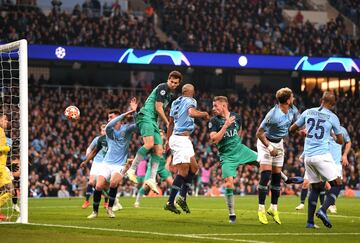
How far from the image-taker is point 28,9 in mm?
41375

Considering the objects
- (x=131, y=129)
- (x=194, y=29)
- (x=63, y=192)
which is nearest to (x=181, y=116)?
(x=131, y=129)

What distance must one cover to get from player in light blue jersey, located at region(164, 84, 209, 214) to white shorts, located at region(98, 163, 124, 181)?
1.14 metres

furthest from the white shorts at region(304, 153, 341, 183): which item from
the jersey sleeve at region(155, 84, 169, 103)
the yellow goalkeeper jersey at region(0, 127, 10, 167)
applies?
the yellow goalkeeper jersey at region(0, 127, 10, 167)

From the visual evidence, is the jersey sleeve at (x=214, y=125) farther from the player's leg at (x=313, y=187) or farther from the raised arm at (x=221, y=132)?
the player's leg at (x=313, y=187)

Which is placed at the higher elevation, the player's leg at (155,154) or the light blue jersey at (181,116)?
the light blue jersey at (181,116)

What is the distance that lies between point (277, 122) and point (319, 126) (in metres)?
1.29

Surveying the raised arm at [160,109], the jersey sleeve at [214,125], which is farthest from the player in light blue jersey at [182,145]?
the jersey sleeve at [214,125]

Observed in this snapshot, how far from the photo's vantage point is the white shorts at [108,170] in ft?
58.0

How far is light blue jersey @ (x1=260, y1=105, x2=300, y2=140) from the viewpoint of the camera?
1588 cm

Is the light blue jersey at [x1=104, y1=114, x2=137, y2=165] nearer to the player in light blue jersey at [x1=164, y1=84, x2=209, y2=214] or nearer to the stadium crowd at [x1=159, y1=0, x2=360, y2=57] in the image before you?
the player in light blue jersey at [x1=164, y1=84, x2=209, y2=214]

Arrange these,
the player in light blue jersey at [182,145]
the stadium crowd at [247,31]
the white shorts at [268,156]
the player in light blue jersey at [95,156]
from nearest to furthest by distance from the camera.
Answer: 1. the white shorts at [268,156]
2. the player in light blue jersey at [182,145]
3. the player in light blue jersey at [95,156]
4. the stadium crowd at [247,31]

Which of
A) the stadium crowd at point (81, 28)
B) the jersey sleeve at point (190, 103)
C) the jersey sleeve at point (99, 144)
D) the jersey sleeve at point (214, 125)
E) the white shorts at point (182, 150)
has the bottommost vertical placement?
the jersey sleeve at point (99, 144)

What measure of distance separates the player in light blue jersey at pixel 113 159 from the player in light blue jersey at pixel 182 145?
87 cm

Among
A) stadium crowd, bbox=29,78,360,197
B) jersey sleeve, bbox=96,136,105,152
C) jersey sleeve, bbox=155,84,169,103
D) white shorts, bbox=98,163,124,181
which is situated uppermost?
jersey sleeve, bbox=155,84,169,103
